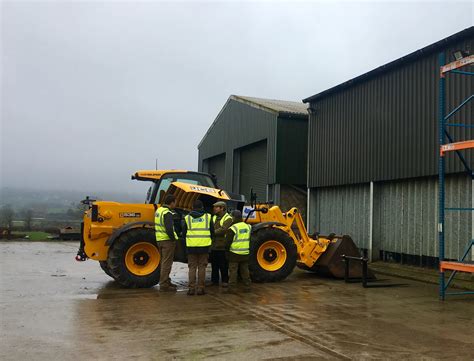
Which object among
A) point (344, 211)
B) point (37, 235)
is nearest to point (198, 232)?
point (344, 211)

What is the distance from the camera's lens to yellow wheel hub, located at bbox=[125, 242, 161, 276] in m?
9.94

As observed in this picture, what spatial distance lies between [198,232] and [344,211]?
869 centimetres

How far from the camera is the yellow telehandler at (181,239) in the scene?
9922 mm

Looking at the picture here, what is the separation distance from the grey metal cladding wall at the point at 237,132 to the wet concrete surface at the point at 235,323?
10449 mm

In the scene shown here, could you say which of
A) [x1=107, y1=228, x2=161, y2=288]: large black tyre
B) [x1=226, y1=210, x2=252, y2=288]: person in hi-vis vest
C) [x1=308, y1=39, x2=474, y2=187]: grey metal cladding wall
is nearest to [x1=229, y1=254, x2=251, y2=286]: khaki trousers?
[x1=226, y1=210, x2=252, y2=288]: person in hi-vis vest

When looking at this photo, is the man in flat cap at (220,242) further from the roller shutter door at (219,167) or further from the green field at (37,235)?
the green field at (37,235)

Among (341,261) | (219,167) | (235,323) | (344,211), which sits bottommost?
(235,323)

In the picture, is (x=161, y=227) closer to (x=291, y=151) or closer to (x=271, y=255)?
(x=271, y=255)

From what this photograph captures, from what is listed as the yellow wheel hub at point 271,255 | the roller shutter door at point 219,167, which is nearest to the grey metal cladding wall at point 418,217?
the yellow wheel hub at point 271,255

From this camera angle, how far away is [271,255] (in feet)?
36.4

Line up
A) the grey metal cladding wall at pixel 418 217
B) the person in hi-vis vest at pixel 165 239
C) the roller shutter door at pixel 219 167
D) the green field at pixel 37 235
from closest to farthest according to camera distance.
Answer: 1. the person in hi-vis vest at pixel 165 239
2. the grey metal cladding wall at pixel 418 217
3. the roller shutter door at pixel 219 167
4. the green field at pixel 37 235

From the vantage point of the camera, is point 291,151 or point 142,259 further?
point 291,151

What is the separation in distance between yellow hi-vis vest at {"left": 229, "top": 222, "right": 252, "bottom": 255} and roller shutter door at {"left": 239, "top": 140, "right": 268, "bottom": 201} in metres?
11.1

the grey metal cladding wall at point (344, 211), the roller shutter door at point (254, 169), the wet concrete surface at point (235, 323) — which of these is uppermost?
the roller shutter door at point (254, 169)
